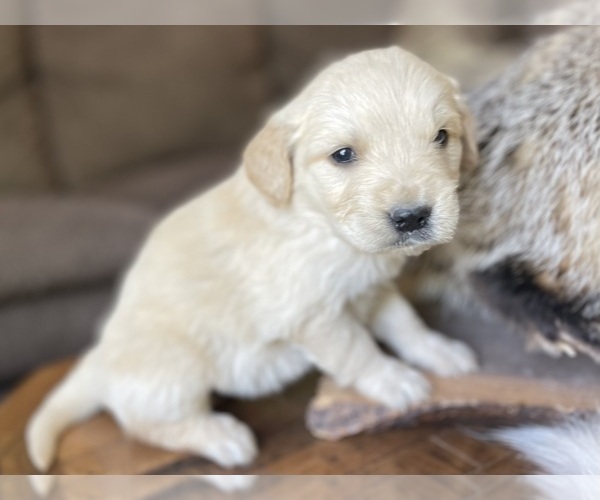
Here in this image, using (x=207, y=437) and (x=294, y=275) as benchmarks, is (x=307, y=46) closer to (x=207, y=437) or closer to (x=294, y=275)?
(x=294, y=275)

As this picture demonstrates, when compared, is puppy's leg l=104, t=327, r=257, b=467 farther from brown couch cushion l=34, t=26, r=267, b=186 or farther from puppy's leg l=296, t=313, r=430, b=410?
brown couch cushion l=34, t=26, r=267, b=186

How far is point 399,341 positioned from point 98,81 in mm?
1003

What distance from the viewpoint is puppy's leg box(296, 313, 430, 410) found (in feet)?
3.12

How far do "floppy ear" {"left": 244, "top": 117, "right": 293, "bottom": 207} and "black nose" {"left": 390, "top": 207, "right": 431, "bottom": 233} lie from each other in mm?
176

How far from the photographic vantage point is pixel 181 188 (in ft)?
4.52

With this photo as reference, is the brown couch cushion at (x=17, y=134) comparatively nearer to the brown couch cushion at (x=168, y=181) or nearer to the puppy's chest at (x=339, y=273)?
the brown couch cushion at (x=168, y=181)

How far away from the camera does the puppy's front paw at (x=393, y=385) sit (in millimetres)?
950

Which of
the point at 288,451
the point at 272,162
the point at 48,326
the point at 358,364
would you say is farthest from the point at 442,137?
the point at 48,326

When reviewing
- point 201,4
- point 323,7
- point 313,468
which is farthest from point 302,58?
point 313,468

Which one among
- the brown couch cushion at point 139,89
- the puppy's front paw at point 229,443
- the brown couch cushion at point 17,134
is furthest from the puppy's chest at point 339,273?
the brown couch cushion at point 17,134

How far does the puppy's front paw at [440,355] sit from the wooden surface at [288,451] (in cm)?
9

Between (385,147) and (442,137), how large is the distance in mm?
78

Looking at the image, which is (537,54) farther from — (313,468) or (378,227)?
(313,468)

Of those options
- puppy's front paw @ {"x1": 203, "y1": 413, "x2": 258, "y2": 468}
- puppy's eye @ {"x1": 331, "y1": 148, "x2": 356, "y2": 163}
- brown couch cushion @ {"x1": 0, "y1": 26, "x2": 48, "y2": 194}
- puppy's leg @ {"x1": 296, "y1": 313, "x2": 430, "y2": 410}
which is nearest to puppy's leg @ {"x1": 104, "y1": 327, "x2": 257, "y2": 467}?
puppy's front paw @ {"x1": 203, "y1": 413, "x2": 258, "y2": 468}
